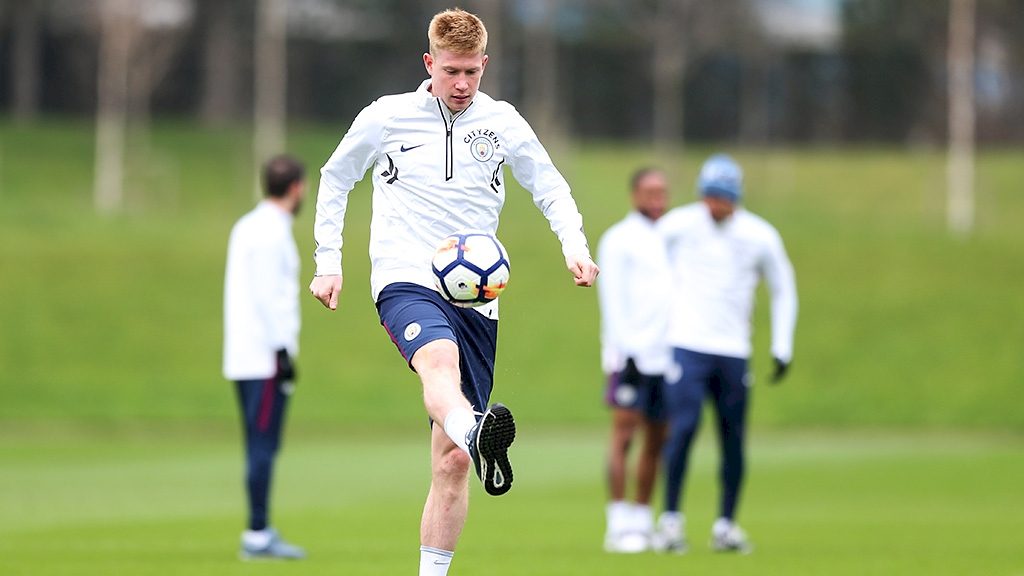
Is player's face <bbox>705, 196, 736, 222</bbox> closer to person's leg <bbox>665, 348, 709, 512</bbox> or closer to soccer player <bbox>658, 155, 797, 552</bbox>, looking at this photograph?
soccer player <bbox>658, 155, 797, 552</bbox>

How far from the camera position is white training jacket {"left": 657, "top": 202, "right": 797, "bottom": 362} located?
12750 mm

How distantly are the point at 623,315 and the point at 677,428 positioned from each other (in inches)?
40.6

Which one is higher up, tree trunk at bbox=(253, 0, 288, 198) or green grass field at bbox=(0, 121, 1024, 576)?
tree trunk at bbox=(253, 0, 288, 198)

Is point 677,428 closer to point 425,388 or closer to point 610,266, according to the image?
point 610,266

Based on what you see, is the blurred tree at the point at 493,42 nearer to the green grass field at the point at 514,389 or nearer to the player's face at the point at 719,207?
the green grass field at the point at 514,389

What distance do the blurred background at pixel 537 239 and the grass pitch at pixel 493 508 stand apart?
0.11 m

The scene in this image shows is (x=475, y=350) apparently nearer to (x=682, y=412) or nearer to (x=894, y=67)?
(x=682, y=412)

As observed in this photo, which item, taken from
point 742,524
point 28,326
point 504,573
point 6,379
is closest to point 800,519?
point 742,524

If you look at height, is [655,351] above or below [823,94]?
below

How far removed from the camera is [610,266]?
13461mm

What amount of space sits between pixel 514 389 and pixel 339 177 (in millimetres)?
20633

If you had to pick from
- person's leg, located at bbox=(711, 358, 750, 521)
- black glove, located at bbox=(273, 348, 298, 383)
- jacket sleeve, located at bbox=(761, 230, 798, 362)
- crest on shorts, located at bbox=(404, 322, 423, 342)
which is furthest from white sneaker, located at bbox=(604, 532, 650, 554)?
crest on shorts, located at bbox=(404, 322, 423, 342)

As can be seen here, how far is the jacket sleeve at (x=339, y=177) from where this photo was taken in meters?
8.21

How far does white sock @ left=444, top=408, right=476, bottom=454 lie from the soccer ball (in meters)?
0.67
